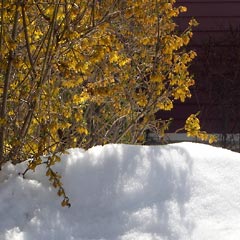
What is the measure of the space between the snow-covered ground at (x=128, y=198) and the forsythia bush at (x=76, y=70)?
13 centimetres

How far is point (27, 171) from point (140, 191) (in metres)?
0.61

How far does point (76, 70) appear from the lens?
11.6ft

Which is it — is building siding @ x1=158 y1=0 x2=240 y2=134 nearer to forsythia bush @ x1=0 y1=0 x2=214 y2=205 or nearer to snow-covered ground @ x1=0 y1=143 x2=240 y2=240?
forsythia bush @ x1=0 y1=0 x2=214 y2=205

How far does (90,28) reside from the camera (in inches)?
140

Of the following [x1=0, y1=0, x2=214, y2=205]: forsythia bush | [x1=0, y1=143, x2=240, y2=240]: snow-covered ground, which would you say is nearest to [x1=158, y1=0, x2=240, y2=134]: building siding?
[x1=0, y1=0, x2=214, y2=205]: forsythia bush

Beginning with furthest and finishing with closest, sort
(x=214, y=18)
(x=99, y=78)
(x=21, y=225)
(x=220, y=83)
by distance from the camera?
(x=214, y=18), (x=220, y=83), (x=99, y=78), (x=21, y=225)

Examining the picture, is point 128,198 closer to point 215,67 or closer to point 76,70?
point 76,70

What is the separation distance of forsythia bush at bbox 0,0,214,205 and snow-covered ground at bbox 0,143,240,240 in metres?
0.13

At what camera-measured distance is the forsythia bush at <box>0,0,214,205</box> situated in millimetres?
3312

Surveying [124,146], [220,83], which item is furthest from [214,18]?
[124,146]

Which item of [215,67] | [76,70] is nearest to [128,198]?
[76,70]

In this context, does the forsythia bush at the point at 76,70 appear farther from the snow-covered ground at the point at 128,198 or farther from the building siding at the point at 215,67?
the building siding at the point at 215,67

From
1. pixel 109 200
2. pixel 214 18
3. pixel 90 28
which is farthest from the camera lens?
pixel 214 18

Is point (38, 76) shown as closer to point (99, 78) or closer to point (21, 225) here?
point (21, 225)
